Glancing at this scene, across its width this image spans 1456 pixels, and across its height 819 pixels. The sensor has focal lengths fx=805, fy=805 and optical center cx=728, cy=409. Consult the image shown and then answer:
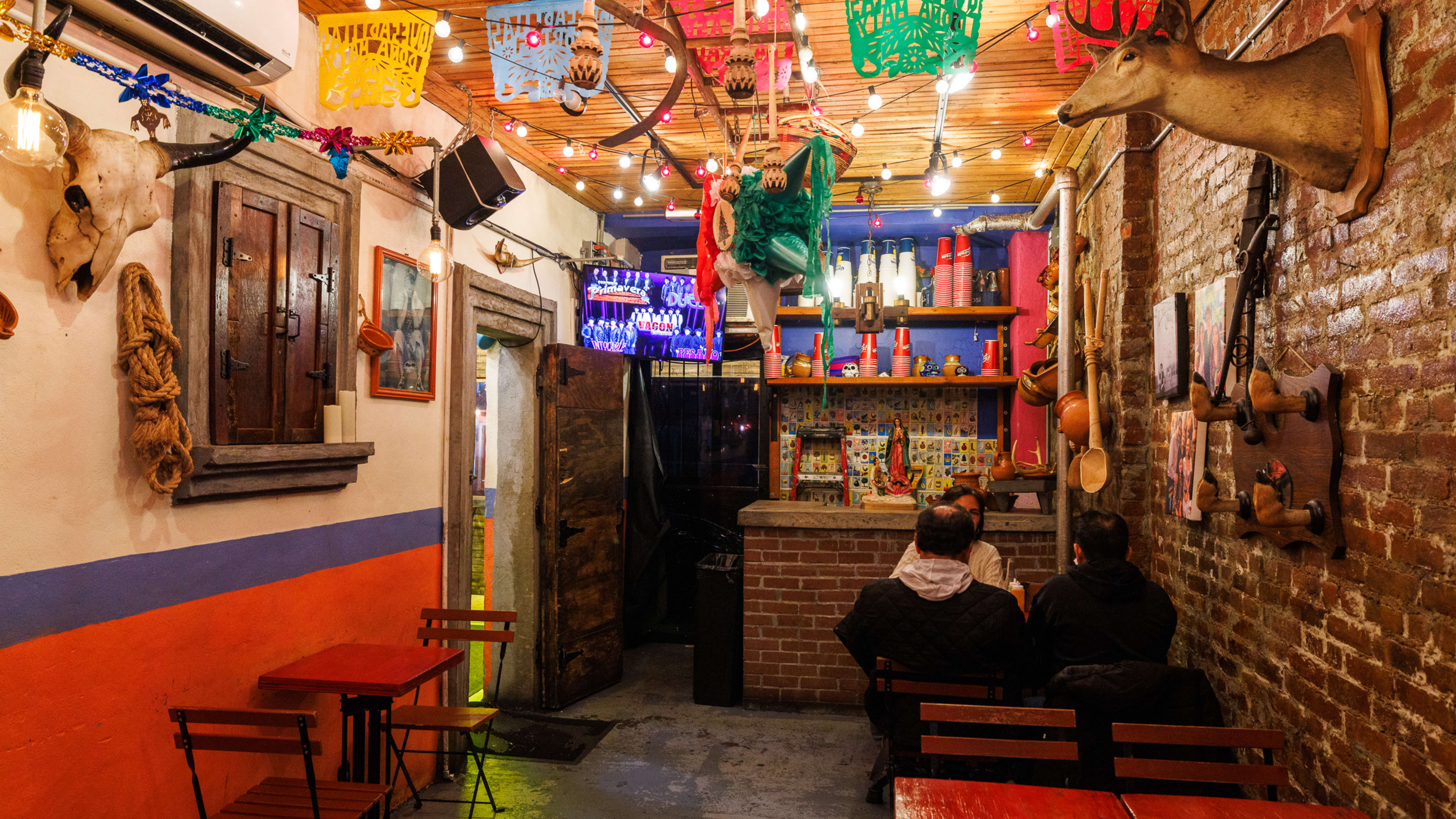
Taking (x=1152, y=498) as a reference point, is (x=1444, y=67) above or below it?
above

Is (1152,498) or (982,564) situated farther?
(982,564)

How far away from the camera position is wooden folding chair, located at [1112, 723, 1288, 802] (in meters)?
2.03

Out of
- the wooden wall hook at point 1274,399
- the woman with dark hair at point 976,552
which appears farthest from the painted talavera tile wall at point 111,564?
the wooden wall hook at point 1274,399

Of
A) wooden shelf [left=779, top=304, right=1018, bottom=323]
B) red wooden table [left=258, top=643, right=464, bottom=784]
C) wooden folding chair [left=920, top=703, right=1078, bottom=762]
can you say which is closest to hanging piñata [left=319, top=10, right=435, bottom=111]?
red wooden table [left=258, top=643, right=464, bottom=784]

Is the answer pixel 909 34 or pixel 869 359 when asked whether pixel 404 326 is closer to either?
pixel 909 34

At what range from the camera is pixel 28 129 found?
1.69m

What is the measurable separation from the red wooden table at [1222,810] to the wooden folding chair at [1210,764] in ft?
0.52

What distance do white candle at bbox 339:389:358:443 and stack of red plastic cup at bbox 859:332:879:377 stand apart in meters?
3.54

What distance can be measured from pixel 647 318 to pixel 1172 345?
353 centimetres

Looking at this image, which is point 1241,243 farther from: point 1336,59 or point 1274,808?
point 1274,808

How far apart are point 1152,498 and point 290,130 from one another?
3.65 meters

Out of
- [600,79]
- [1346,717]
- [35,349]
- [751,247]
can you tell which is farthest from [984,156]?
[35,349]

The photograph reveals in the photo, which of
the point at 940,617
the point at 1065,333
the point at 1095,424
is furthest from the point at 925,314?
the point at 940,617

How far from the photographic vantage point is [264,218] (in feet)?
9.41
